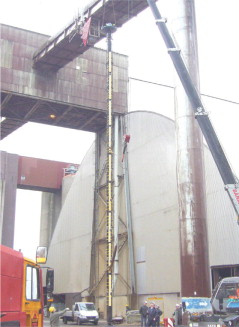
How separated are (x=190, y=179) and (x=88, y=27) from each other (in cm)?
1433

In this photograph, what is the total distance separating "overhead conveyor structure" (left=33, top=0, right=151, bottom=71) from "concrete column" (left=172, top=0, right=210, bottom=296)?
5165 mm

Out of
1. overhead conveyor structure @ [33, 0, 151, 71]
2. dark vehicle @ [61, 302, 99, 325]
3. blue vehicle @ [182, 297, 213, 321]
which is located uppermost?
overhead conveyor structure @ [33, 0, 151, 71]

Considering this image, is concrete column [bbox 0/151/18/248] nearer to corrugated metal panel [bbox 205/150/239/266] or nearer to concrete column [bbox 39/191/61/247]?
concrete column [bbox 39/191/61/247]

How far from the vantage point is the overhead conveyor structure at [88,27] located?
32.8 m

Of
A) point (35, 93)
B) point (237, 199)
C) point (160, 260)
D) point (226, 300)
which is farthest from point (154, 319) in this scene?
point (35, 93)

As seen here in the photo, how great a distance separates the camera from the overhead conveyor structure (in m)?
32.8

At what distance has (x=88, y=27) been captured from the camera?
3272 cm

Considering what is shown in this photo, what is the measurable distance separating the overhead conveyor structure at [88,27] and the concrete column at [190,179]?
5165mm

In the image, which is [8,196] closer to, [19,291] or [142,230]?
[142,230]

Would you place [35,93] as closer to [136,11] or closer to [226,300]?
[136,11]

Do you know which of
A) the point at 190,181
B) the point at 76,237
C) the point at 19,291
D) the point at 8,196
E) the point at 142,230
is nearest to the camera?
the point at 19,291

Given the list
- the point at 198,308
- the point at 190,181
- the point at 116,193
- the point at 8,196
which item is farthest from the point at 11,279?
the point at 8,196

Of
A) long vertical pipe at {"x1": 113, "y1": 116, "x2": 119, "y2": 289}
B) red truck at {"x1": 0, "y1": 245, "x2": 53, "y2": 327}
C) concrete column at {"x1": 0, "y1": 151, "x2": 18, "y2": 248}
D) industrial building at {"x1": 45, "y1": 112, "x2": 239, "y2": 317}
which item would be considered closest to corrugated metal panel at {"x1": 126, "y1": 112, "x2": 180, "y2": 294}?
industrial building at {"x1": 45, "y1": 112, "x2": 239, "y2": 317}

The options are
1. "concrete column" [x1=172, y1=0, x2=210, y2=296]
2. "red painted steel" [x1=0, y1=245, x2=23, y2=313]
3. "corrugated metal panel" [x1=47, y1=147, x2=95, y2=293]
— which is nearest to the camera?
"red painted steel" [x1=0, y1=245, x2=23, y2=313]
